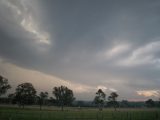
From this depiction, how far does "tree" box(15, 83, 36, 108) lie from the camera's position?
4879 inches

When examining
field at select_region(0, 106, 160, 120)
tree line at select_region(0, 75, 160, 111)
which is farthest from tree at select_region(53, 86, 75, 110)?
field at select_region(0, 106, 160, 120)

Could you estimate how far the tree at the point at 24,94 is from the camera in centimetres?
12394

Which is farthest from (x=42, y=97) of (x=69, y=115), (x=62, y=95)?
(x=69, y=115)

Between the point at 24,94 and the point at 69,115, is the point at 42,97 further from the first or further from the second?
the point at 69,115

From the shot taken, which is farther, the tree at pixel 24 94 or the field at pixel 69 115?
the tree at pixel 24 94

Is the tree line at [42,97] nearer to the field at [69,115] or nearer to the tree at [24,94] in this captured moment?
the tree at [24,94]

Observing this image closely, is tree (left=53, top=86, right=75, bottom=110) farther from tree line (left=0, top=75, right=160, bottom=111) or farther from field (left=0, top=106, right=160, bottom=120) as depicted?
field (left=0, top=106, right=160, bottom=120)

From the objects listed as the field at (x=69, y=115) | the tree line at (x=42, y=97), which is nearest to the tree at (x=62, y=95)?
the tree line at (x=42, y=97)

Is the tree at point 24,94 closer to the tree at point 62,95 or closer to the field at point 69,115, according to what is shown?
the tree at point 62,95

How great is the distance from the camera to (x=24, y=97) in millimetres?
124125

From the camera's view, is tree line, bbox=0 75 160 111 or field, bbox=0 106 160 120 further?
tree line, bbox=0 75 160 111

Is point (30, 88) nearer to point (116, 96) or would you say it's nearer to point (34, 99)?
point (34, 99)

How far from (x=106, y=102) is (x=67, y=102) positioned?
37.6 m

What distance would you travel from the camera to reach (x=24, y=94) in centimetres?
12500
